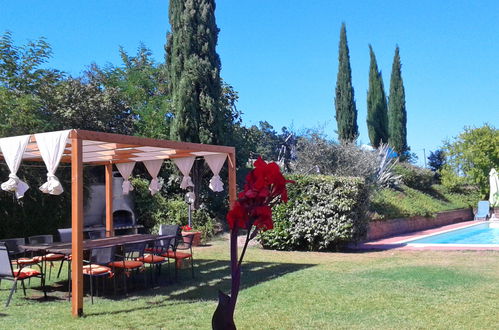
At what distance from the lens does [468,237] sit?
664 inches

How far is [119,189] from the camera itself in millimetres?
16078

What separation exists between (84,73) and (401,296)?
21144mm

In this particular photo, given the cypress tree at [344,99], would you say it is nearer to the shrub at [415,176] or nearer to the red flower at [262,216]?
the shrub at [415,176]

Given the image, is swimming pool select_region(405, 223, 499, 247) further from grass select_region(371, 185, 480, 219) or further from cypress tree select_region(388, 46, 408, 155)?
cypress tree select_region(388, 46, 408, 155)

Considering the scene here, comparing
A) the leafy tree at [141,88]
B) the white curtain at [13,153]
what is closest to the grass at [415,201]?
the leafy tree at [141,88]

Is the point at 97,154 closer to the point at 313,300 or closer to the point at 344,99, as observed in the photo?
the point at 313,300

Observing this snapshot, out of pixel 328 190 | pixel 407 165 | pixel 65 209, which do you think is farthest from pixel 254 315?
pixel 407 165

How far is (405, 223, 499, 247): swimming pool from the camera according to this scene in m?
14.7

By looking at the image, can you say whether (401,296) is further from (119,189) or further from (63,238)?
(119,189)

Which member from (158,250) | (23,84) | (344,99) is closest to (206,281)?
(158,250)

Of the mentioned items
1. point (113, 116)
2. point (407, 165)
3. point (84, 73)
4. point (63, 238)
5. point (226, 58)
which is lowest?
point (63, 238)

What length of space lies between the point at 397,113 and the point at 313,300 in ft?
86.1

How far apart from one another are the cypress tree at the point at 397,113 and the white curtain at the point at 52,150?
2577cm

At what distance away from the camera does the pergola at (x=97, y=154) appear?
20.6 ft
